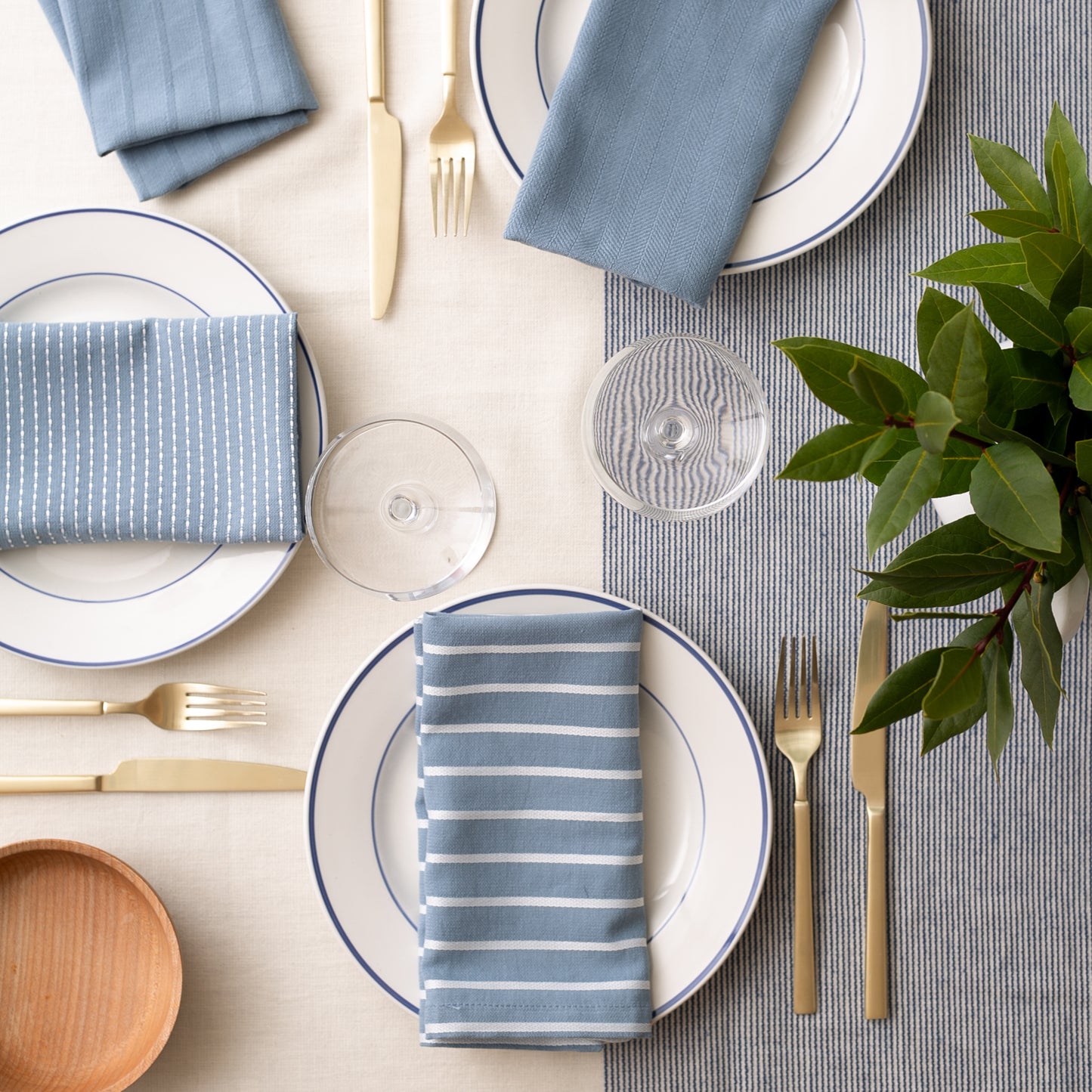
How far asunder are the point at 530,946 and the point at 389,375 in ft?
1.32

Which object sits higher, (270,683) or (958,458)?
(958,458)

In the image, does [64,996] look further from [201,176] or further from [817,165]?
[817,165]

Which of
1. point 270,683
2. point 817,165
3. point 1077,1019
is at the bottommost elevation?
point 1077,1019

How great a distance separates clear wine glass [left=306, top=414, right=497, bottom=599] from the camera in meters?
0.67

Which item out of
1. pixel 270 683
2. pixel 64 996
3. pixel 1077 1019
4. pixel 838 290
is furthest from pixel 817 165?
pixel 64 996

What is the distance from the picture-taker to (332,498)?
2.20ft

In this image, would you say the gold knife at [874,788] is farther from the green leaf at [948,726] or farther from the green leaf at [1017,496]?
the green leaf at [1017,496]

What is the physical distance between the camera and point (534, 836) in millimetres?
652

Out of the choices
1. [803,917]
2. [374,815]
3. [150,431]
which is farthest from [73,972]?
[803,917]

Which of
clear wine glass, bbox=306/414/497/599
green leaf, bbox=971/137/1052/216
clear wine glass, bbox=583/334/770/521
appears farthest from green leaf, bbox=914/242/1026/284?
clear wine glass, bbox=306/414/497/599

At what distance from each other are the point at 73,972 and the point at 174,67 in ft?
2.07

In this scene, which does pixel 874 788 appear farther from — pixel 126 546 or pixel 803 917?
pixel 126 546

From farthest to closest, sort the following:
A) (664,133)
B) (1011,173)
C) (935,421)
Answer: (664,133)
(1011,173)
(935,421)

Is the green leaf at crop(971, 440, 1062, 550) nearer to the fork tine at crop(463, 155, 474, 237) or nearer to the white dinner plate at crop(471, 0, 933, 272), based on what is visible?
the white dinner plate at crop(471, 0, 933, 272)
